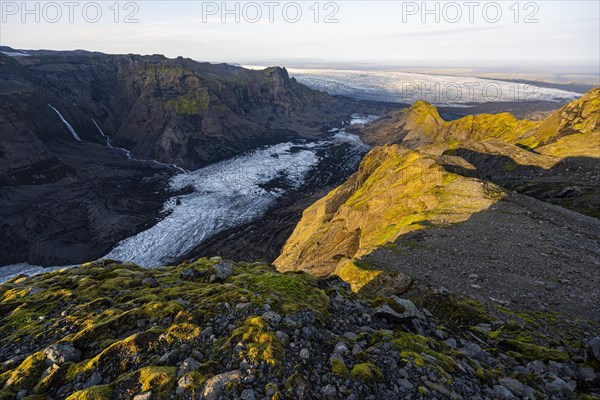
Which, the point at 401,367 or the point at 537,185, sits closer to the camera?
the point at 401,367

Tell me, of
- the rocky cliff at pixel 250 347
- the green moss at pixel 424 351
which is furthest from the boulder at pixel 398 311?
the green moss at pixel 424 351

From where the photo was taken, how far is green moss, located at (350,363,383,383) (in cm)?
790

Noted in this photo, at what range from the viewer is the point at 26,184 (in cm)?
14425

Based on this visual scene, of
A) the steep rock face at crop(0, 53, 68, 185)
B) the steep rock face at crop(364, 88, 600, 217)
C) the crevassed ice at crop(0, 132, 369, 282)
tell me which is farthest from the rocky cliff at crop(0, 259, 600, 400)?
the steep rock face at crop(0, 53, 68, 185)

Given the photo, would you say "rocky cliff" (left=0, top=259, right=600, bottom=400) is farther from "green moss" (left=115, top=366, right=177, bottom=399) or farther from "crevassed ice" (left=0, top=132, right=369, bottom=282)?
"crevassed ice" (left=0, top=132, right=369, bottom=282)

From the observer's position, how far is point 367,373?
797 centimetres

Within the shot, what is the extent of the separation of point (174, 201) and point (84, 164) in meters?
69.0

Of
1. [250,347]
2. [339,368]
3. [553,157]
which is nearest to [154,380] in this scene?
[250,347]

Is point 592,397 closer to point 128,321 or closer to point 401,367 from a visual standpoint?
point 401,367

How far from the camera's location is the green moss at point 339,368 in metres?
7.96

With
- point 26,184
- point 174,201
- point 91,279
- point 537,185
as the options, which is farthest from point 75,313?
point 26,184

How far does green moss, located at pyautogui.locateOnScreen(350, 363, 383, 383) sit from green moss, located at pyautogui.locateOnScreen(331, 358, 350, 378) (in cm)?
16

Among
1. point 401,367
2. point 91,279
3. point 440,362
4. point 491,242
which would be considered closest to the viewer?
point 401,367

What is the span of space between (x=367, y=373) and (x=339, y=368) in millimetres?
710
